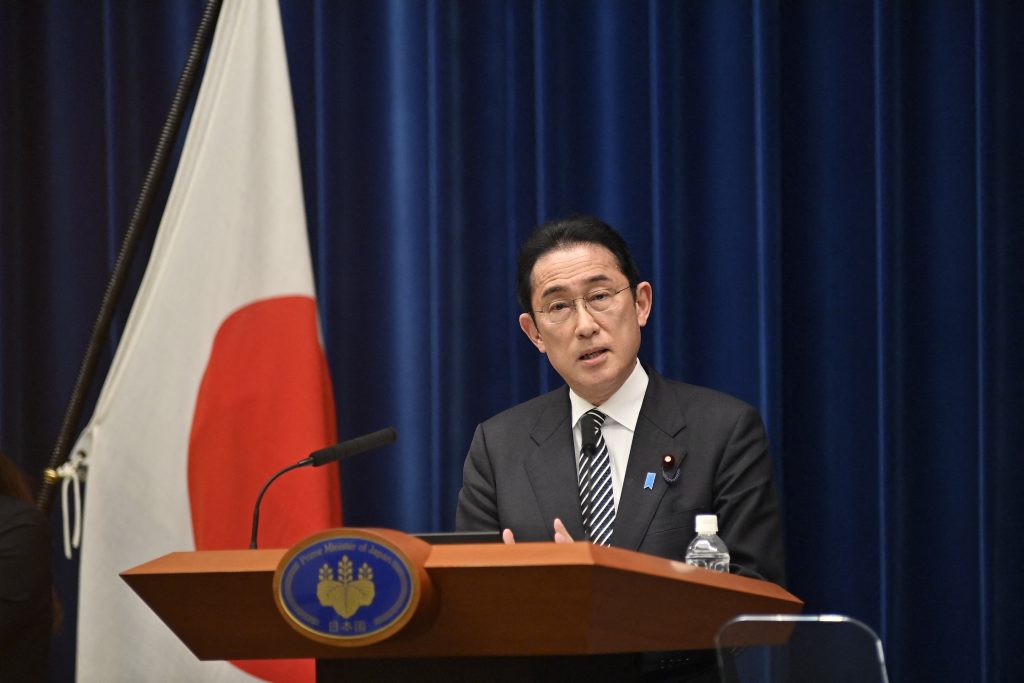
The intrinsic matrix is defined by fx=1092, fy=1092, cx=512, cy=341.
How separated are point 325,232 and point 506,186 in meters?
0.58

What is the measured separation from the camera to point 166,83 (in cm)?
347

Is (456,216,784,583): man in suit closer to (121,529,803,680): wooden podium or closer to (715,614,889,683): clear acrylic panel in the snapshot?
(121,529,803,680): wooden podium

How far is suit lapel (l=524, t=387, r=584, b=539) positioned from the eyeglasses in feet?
0.70

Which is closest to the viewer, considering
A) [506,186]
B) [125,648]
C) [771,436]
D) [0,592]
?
[0,592]

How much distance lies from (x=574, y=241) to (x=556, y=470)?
545 mm

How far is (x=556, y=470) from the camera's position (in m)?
2.38

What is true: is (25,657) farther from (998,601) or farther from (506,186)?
(998,601)

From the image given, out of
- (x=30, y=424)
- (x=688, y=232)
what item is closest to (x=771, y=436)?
(x=688, y=232)

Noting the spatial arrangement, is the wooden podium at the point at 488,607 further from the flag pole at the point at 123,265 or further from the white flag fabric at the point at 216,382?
the flag pole at the point at 123,265

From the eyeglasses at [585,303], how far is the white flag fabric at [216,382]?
85 centimetres

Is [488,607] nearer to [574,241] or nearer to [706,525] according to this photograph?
[706,525]

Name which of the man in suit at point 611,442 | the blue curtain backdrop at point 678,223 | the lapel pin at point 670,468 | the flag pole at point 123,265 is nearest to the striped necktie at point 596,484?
the man in suit at point 611,442

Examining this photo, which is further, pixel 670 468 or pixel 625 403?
pixel 625 403

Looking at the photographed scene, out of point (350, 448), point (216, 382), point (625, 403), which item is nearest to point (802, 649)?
point (350, 448)
